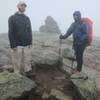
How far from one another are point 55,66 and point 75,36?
3555 millimetres

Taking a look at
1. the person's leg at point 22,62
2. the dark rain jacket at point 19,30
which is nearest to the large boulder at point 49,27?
the person's leg at point 22,62

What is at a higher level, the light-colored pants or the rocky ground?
the light-colored pants

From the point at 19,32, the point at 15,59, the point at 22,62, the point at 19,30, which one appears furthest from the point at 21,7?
the point at 22,62

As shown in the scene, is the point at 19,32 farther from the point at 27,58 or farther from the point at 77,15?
the point at 77,15

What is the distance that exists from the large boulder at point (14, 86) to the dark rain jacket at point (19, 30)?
1.92m

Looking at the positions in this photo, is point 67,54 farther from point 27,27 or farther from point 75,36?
point 27,27

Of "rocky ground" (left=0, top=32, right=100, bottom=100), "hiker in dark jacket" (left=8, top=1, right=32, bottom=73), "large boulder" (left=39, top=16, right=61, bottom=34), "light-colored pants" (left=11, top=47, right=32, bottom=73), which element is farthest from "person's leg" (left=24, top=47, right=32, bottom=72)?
→ "large boulder" (left=39, top=16, right=61, bottom=34)

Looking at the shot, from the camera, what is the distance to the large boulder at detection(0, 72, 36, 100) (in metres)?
14.8

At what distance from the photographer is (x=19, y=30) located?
16844 millimetres

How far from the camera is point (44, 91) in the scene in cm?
1648

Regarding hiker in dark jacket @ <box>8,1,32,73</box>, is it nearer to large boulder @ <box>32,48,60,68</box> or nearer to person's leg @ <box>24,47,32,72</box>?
person's leg @ <box>24,47,32,72</box>

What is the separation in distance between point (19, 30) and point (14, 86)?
11.1 ft

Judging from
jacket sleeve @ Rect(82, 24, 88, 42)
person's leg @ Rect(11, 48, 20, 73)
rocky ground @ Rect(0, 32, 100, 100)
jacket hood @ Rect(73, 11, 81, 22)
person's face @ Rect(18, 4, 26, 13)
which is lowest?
rocky ground @ Rect(0, 32, 100, 100)

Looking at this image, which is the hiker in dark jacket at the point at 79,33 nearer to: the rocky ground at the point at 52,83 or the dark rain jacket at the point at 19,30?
the rocky ground at the point at 52,83
